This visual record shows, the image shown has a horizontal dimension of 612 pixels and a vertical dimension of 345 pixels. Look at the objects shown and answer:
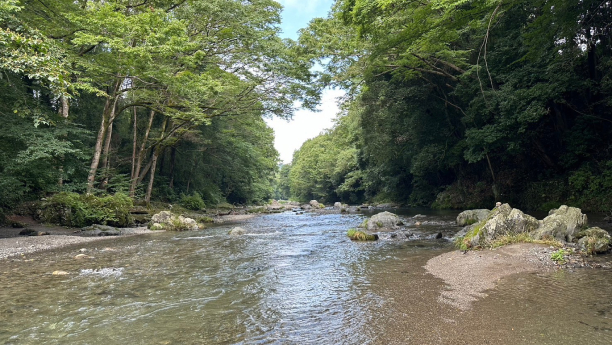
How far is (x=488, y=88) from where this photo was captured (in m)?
19.6

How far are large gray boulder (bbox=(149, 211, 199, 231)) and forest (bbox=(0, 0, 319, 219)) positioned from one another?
3897 millimetres

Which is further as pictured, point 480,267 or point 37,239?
point 37,239

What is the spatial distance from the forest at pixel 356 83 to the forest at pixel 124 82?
0.32 ft

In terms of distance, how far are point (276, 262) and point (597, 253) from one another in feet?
24.2

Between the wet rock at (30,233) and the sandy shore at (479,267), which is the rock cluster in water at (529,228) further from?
the wet rock at (30,233)

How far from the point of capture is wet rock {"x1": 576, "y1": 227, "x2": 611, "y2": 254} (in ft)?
24.2

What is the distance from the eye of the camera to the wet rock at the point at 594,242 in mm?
7363

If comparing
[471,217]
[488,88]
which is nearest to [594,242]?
[471,217]

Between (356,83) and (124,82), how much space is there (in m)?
14.8

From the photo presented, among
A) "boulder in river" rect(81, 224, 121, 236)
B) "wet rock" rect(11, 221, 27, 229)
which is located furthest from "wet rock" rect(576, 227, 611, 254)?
"wet rock" rect(11, 221, 27, 229)

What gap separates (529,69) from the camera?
660 inches

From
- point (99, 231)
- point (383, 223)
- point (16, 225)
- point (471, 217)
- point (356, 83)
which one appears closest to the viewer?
point (16, 225)

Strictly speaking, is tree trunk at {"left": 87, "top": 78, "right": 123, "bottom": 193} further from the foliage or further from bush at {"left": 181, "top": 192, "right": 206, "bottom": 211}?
the foliage

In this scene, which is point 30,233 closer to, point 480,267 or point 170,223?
point 170,223
